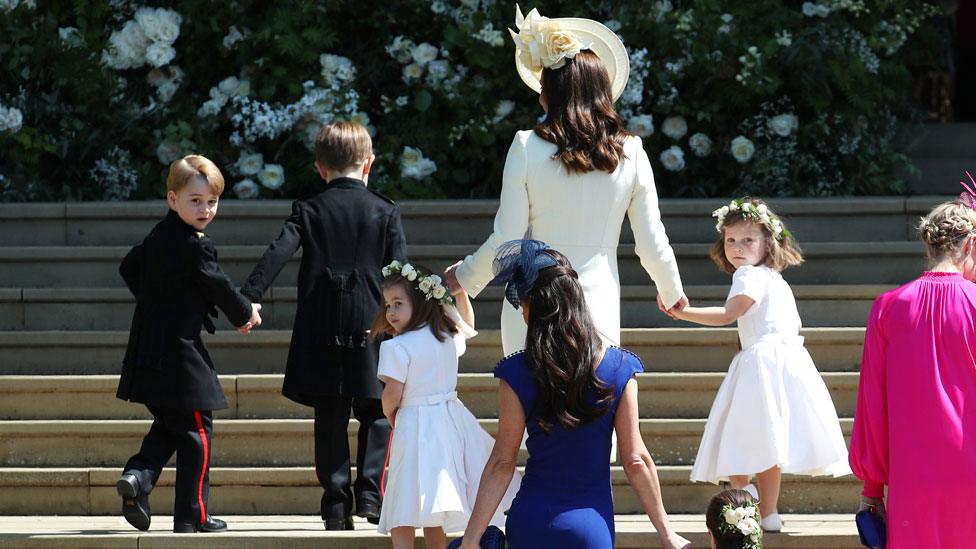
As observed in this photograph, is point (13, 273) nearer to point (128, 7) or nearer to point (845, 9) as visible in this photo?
point (128, 7)

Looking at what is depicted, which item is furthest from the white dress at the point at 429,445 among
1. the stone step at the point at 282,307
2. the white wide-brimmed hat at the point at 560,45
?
the stone step at the point at 282,307

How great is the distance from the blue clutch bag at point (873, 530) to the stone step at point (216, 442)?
205 centimetres

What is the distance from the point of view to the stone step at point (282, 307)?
7449 mm

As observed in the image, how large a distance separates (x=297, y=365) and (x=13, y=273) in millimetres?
2652

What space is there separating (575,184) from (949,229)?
127 centimetres

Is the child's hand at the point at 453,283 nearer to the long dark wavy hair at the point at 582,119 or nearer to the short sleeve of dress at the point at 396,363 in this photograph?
the short sleeve of dress at the point at 396,363

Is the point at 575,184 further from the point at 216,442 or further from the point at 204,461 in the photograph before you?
the point at 216,442

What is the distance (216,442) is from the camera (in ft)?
22.5

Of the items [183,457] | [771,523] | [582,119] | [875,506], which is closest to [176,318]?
[183,457]

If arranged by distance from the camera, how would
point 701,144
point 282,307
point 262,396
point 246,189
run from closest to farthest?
point 262,396 < point 282,307 < point 246,189 < point 701,144

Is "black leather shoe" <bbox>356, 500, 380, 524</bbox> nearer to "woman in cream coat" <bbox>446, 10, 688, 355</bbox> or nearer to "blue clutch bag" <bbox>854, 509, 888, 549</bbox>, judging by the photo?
"woman in cream coat" <bbox>446, 10, 688, 355</bbox>

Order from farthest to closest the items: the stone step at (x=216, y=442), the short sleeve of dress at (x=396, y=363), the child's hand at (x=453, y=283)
→ the stone step at (x=216, y=442), the child's hand at (x=453, y=283), the short sleeve of dress at (x=396, y=363)

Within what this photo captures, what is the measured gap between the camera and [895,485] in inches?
183

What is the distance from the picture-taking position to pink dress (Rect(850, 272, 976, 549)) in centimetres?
455
